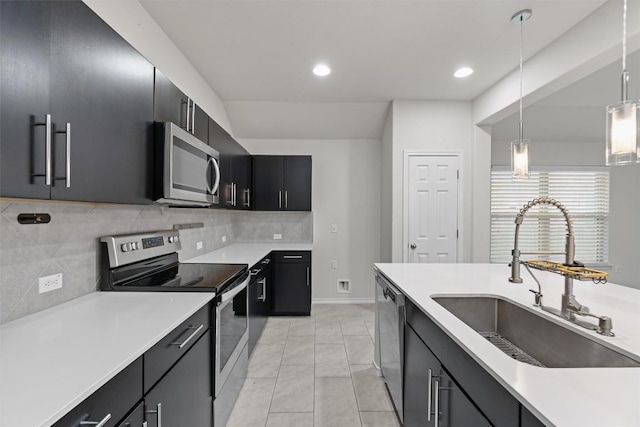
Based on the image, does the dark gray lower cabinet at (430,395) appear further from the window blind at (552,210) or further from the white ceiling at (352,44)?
the window blind at (552,210)

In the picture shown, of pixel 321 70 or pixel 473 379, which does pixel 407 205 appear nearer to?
pixel 321 70

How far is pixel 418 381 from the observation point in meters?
1.55

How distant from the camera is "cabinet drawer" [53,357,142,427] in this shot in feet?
2.48

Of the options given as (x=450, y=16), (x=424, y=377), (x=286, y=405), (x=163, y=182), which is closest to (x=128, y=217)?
(x=163, y=182)

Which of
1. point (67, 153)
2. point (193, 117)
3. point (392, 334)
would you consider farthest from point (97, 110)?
point (392, 334)

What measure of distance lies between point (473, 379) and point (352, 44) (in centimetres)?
257

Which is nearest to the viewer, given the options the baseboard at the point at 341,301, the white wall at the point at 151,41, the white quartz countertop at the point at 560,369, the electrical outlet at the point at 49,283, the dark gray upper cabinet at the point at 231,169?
the white quartz countertop at the point at 560,369

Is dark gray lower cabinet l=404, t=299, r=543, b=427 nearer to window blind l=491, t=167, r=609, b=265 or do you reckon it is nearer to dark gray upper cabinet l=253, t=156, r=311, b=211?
dark gray upper cabinet l=253, t=156, r=311, b=211

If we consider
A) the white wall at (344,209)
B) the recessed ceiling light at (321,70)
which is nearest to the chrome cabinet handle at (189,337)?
the recessed ceiling light at (321,70)

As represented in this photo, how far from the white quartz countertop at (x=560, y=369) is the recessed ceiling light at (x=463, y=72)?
217 cm

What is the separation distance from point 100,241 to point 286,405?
1.63 meters

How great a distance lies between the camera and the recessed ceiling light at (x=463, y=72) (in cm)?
307

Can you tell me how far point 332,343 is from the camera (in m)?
3.18

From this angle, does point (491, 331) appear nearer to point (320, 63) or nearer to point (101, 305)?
point (101, 305)
